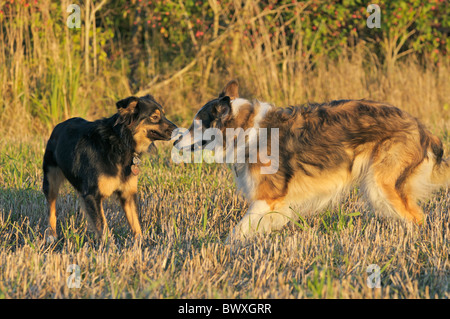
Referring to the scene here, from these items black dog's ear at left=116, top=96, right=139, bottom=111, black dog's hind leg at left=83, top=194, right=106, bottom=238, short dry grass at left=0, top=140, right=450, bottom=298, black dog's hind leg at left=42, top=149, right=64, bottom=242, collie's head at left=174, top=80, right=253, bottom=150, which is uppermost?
black dog's ear at left=116, top=96, right=139, bottom=111

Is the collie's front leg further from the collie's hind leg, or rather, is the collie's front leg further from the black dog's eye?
the black dog's eye

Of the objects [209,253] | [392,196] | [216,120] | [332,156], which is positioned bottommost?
[209,253]

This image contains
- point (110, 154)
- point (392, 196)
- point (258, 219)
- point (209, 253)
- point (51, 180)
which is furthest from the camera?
point (51, 180)

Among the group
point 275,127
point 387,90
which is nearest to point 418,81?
point 387,90

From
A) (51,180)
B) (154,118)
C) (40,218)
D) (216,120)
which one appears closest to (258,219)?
(216,120)

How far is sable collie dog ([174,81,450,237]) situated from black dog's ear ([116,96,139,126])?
47 cm

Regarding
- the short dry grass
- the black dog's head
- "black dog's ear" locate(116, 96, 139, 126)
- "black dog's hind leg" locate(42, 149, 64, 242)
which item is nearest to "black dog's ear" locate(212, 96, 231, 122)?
the black dog's head

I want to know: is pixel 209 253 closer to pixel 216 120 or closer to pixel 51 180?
pixel 216 120

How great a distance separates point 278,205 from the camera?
460cm

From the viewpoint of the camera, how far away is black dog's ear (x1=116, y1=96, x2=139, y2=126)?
184 inches

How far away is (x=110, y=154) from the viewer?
15.4 feet

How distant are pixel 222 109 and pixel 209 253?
49.7 inches

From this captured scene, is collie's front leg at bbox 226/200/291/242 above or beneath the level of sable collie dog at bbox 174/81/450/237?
beneath

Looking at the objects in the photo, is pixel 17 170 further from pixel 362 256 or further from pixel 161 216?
pixel 362 256
